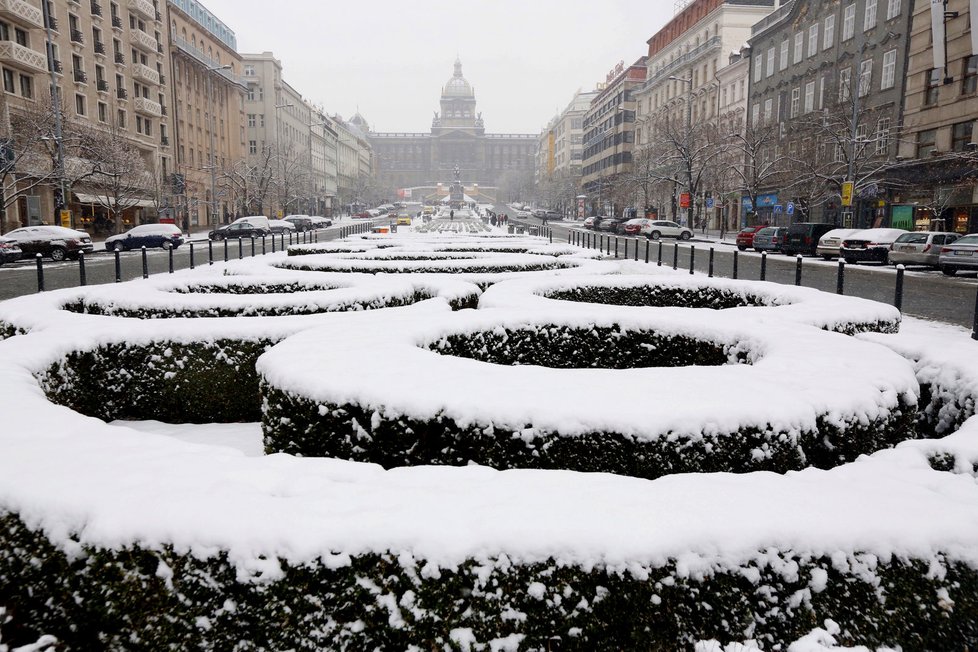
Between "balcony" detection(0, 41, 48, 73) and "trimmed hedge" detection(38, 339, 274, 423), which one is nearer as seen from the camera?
"trimmed hedge" detection(38, 339, 274, 423)

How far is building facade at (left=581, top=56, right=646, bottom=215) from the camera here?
95.5 m

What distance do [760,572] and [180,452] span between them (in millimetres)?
2705

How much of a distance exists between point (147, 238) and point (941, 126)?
3938 centimetres

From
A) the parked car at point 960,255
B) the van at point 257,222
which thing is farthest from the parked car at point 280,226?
the parked car at point 960,255

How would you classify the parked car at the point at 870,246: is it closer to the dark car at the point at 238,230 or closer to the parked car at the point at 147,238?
the parked car at the point at 147,238

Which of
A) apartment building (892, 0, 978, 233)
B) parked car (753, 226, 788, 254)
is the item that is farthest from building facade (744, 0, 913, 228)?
parked car (753, 226, 788, 254)

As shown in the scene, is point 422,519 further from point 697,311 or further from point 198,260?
point 198,260

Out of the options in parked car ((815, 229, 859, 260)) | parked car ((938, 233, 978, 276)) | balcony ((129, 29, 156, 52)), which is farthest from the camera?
balcony ((129, 29, 156, 52))

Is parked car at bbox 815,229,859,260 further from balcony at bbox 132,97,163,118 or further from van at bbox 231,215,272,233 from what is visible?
balcony at bbox 132,97,163,118

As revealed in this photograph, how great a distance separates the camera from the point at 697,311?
8.12 m

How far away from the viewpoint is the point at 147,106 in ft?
189

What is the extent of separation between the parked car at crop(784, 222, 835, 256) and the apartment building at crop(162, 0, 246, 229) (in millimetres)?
43744

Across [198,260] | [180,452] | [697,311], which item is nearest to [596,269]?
[697,311]

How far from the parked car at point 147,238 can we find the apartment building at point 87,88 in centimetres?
258
